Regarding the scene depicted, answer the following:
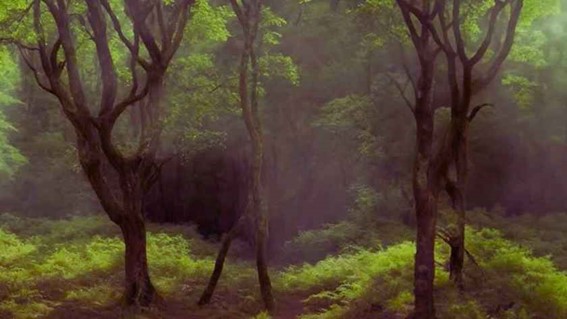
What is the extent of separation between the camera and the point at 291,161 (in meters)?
32.2

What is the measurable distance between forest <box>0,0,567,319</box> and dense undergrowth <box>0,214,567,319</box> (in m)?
0.08

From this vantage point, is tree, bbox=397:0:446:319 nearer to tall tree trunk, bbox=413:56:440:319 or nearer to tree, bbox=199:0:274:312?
tall tree trunk, bbox=413:56:440:319

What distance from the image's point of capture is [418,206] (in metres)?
11.2

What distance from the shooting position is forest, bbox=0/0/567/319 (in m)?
12.9

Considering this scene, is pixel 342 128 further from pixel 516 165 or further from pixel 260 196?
pixel 260 196

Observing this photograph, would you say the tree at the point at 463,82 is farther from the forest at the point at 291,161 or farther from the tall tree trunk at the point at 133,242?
the tall tree trunk at the point at 133,242

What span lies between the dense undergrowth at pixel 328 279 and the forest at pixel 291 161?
0.08 metres

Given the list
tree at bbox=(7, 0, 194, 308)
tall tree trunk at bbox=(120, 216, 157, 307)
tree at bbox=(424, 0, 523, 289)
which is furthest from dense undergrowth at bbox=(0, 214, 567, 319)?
tree at bbox=(7, 0, 194, 308)

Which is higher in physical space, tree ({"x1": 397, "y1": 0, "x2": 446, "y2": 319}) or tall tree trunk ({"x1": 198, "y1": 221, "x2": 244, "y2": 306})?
tree ({"x1": 397, "y1": 0, "x2": 446, "y2": 319})

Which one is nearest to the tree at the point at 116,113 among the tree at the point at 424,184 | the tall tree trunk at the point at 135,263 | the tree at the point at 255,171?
the tall tree trunk at the point at 135,263

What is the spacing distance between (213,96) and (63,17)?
611cm

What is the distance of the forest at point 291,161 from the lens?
1288 centimetres

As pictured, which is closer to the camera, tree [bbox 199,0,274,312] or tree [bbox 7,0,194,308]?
tree [bbox 7,0,194,308]

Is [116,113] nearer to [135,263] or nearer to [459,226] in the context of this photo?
[135,263]
